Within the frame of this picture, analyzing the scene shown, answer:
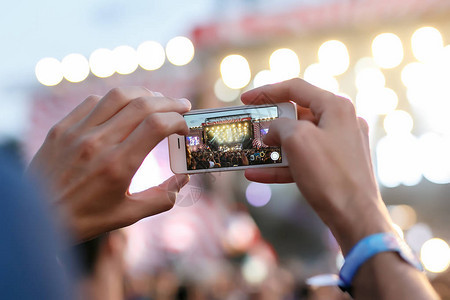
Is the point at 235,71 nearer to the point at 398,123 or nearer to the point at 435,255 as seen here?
the point at 398,123

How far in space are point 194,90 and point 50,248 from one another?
18.5 feet

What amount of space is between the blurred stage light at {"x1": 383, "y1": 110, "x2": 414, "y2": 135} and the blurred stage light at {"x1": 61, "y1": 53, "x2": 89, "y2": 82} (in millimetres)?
4497

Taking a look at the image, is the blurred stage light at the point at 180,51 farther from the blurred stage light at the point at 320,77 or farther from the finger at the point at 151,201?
the finger at the point at 151,201

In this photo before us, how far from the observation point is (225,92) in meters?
6.00

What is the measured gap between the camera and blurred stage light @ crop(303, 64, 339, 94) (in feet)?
19.6

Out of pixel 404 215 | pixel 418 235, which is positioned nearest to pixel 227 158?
pixel 418 235

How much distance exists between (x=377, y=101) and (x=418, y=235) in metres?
3.64

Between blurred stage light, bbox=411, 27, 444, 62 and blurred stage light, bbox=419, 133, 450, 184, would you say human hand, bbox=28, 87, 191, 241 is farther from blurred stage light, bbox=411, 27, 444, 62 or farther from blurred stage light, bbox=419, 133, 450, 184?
blurred stage light, bbox=419, 133, 450, 184

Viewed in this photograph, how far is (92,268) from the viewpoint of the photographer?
1249 mm

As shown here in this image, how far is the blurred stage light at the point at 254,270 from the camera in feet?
17.5

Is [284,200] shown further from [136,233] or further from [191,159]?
[191,159]

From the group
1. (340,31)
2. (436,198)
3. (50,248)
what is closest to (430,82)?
(340,31)

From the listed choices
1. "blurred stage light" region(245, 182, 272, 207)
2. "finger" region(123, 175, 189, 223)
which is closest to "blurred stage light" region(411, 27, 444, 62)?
"blurred stage light" region(245, 182, 272, 207)

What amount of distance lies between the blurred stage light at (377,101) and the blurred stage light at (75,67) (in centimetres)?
404
